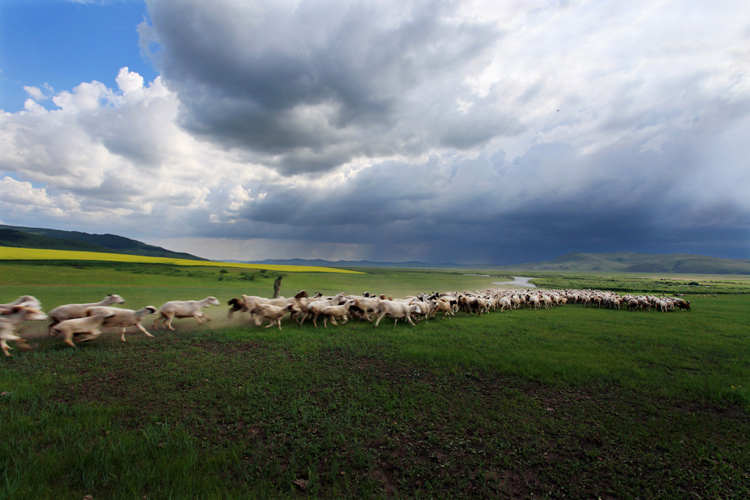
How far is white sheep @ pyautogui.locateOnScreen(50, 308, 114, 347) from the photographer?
878cm

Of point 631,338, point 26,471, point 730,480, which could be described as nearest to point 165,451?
point 26,471

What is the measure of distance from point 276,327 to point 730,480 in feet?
42.2

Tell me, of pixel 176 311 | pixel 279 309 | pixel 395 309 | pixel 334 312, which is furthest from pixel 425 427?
pixel 176 311

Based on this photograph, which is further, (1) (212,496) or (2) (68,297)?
(2) (68,297)

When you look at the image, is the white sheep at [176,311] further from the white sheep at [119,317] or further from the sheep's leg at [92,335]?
the sheep's leg at [92,335]

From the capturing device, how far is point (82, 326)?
907cm

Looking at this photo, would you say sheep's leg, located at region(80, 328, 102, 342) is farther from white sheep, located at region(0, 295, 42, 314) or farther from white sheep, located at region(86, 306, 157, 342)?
white sheep, located at region(0, 295, 42, 314)

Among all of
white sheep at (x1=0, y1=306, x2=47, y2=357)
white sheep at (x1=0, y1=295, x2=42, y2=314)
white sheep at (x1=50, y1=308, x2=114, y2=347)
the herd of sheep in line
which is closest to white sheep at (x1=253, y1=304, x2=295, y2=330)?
the herd of sheep in line

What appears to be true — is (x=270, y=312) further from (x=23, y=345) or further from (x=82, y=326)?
(x=23, y=345)

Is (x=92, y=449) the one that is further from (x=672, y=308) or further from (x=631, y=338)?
(x=672, y=308)

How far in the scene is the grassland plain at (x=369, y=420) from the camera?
12.8ft

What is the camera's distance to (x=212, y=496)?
3.43 metres

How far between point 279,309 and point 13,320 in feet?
25.5

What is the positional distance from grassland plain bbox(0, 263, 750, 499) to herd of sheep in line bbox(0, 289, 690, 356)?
740 millimetres
